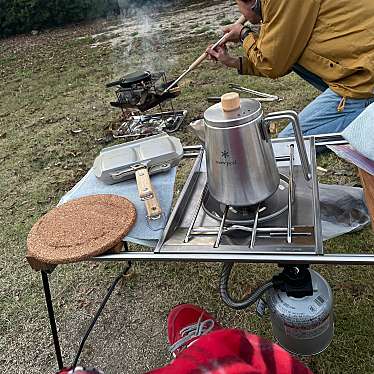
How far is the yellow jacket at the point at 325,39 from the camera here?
2.18 metres

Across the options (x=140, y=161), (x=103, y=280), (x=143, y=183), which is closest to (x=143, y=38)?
(x=103, y=280)

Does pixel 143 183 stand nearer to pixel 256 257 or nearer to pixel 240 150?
pixel 240 150

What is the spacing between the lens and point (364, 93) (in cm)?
230

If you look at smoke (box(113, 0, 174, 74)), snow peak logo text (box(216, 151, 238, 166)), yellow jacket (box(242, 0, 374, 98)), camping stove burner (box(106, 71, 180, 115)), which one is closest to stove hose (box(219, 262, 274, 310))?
snow peak logo text (box(216, 151, 238, 166))

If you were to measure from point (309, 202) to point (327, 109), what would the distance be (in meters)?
1.30

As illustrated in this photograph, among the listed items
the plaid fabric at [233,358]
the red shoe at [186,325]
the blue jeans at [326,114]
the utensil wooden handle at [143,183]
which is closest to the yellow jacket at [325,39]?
the blue jeans at [326,114]

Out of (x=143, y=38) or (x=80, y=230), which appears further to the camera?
(x=143, y=38)

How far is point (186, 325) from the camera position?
182 cm

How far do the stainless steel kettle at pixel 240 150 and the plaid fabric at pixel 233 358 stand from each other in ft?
1.64

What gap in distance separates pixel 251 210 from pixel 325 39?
4.06ft

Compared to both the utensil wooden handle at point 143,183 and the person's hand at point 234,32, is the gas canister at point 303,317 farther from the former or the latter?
the person's hand at point 234,32

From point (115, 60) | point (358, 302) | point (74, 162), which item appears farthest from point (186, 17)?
point (358, 302)

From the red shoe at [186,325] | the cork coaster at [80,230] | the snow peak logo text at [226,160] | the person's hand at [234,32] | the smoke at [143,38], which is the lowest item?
the smoke at [143,38]

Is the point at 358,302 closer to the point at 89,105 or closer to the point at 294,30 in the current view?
the point at 294,30
